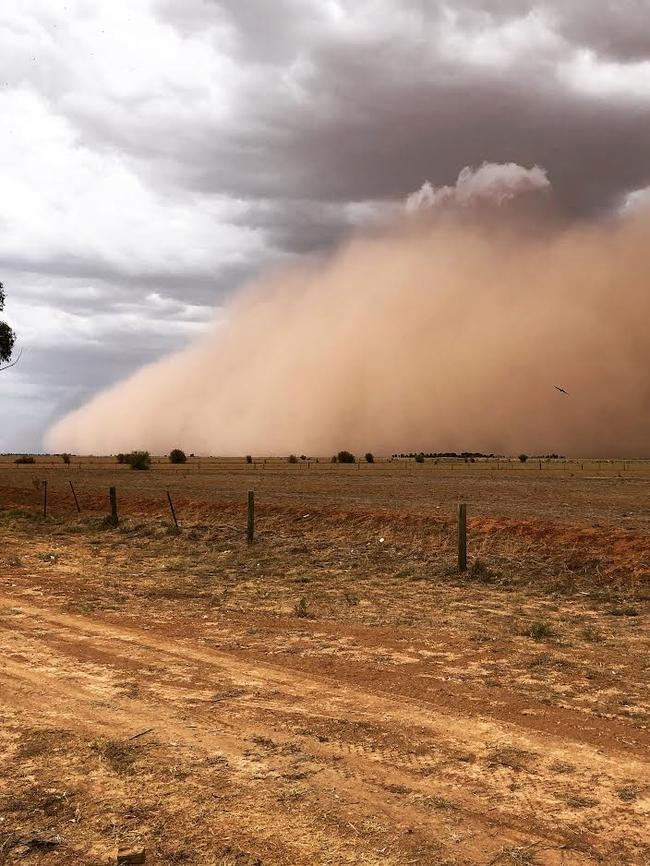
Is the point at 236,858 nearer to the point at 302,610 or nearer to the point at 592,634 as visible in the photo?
the point at 302,610

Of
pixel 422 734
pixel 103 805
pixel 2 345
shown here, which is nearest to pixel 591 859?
pixel 422 734

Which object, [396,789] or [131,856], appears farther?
[396,789]

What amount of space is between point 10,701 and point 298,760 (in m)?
3.66

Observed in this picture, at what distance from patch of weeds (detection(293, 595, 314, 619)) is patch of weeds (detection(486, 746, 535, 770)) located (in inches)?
261

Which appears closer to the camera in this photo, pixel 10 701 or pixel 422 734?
pixel 422 734

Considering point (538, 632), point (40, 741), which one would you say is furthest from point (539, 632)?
point (40, 741)

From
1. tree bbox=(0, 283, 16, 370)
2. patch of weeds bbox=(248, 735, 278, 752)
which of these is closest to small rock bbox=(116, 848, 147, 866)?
patch of weeds bbox=(248, 735, 278, 752)

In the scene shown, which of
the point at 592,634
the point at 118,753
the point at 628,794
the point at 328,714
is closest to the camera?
the point at 628,794

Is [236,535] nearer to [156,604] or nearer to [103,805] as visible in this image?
[156,604]

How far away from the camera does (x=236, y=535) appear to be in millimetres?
25547

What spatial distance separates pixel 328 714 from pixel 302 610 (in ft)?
18.8

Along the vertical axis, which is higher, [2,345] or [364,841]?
[2,345]

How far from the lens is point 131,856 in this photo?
4.75m

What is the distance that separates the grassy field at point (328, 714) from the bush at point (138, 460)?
86261 millimetres
